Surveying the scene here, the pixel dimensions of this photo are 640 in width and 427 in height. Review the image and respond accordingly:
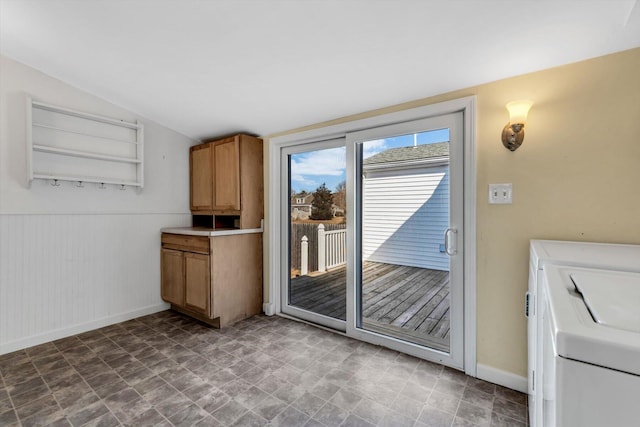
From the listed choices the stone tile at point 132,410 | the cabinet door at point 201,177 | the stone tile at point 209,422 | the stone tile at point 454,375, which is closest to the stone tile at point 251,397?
the stone tile at point 209,422

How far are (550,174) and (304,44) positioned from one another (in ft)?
5.56

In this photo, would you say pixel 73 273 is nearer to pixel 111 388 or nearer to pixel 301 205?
pixel 111 388

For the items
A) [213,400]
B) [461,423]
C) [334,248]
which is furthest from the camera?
[334,248]

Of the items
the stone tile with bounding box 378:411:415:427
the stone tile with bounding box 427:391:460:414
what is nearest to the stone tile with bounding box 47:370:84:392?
A: the stone tile with bounding box 378:411:415:427

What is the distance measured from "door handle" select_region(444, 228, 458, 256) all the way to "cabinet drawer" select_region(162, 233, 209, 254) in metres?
2.12

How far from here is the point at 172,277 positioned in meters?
3.12

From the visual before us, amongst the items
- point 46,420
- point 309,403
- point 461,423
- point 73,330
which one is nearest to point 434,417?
point 461,423

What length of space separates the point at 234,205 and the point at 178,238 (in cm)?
71

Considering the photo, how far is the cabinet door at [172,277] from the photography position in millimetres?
3010

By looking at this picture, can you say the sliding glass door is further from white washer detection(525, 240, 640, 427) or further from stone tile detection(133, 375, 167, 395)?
stone tile detection(133, 375, 167, 395)

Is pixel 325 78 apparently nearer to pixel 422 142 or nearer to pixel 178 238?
pixel 422 142

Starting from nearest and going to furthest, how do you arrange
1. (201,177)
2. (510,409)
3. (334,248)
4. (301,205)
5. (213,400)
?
(510,409)
(213,400)
(334,248)
(301,205)
(201,177)

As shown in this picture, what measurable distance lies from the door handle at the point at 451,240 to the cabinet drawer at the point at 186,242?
83.7 inches

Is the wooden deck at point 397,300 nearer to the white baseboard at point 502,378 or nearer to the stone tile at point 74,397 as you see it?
the white baseboard at point 502,378
